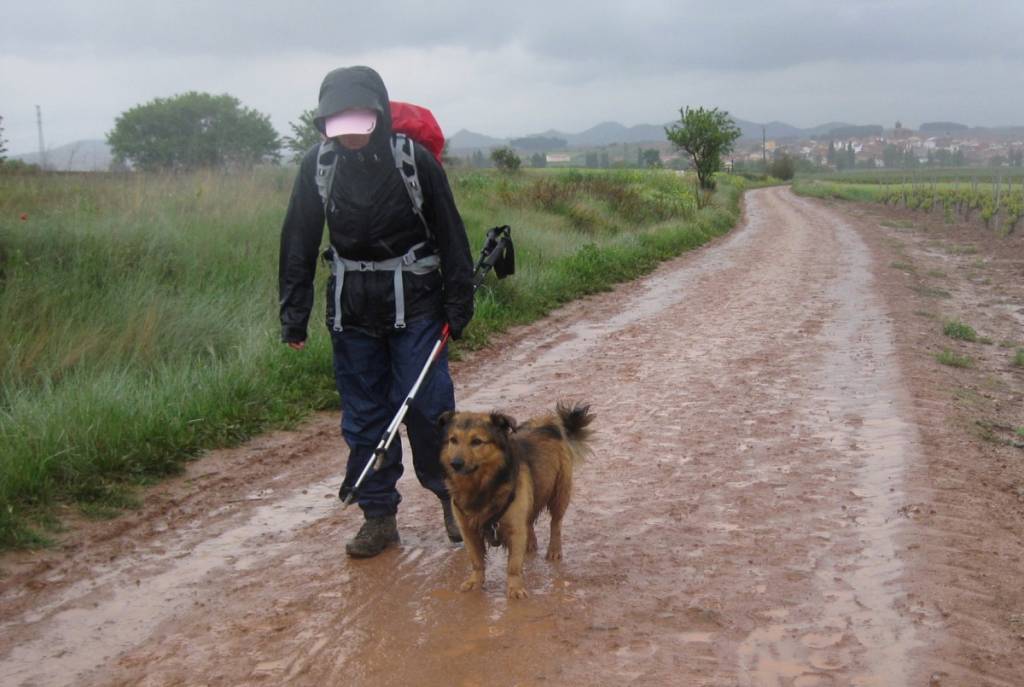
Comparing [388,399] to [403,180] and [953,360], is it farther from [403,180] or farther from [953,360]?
[953,360]

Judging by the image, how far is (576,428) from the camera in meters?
4.98

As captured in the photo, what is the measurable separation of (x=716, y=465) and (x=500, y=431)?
235 cm

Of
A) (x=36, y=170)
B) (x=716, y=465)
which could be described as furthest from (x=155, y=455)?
(x=36, y=170)

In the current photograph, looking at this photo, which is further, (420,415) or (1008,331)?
(1008,331)

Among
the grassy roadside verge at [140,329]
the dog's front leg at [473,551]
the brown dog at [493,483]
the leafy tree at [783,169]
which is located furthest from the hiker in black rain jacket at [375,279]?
the leafy tree at [783,169]

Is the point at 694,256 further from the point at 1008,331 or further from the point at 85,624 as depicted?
the point at 85,624

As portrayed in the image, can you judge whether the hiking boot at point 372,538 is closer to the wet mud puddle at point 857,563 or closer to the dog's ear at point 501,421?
the dog's ear at point 501,421

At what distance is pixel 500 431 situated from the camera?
435cm

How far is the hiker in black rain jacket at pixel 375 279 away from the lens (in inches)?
178

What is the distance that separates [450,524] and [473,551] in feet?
2.28

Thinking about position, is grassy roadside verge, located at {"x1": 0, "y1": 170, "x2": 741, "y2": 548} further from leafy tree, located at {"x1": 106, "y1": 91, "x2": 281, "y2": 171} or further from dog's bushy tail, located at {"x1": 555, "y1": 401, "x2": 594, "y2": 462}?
leafy tree, located at {"x1": 106, "y1": 91, "x2": 281, "y2": 171}

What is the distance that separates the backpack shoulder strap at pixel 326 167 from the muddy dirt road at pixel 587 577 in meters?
1.80

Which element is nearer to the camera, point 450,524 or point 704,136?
point 450,524

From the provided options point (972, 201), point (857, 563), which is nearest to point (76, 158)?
point (857, 563)
